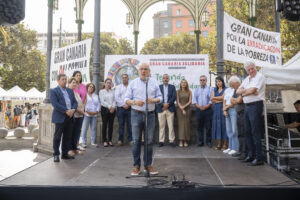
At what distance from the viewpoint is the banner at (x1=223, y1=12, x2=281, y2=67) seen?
7363 mm

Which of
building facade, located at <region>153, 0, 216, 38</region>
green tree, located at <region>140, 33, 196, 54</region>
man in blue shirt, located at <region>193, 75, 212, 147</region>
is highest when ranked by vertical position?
building facade, located at <region>153, 0, 216, 38</region>

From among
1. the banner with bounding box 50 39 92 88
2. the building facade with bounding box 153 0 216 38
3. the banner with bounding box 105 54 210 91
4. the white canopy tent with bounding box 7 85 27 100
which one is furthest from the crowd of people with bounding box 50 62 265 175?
the building facade with bounding box 153 0 216 38

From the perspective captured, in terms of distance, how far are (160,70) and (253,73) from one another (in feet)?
13.8

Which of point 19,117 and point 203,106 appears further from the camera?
point 19,117

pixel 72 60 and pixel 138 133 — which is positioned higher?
pixel 72 60

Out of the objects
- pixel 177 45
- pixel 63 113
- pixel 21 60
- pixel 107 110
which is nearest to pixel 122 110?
pixel 107 110

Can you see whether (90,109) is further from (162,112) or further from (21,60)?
(21,60)

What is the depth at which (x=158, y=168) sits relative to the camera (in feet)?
17.7

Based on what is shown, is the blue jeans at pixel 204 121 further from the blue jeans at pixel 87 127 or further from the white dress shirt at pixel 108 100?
the blue jeans at pixel 87 127

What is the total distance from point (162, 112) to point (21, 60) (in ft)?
89.6

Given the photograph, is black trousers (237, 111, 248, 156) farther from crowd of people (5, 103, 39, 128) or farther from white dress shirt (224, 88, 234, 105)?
crowd of people (5, 103, 39, 128)

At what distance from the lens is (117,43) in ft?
152

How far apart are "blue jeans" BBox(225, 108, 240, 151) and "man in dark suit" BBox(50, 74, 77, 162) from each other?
11.6 feet

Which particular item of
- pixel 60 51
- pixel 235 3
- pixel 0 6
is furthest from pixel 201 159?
pixel 235 3
